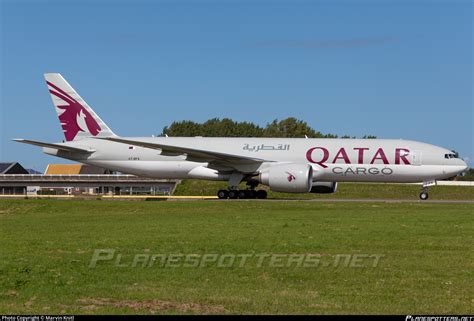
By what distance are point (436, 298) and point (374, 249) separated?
4619 mm

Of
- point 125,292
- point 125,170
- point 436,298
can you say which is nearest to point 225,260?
point 125,292

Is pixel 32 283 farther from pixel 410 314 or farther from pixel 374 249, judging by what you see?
pixel 374 249

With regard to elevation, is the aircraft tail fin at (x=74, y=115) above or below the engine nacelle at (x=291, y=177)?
above

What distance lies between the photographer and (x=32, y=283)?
35.6ft

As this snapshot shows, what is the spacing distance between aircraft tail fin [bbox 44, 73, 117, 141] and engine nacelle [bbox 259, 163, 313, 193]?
12.5 m

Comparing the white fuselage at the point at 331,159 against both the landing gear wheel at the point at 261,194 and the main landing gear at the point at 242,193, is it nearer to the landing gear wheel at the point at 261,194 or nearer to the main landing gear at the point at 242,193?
the main landing gear at the point at 242,193

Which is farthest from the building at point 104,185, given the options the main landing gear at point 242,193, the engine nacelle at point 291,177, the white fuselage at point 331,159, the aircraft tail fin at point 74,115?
the engine nacelle at point 291,177

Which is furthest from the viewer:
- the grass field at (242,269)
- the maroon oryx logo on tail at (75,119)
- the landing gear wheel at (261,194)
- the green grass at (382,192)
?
the green grass at (382,192)

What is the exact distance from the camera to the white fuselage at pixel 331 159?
3666 cm

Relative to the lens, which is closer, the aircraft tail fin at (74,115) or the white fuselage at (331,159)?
the white fuselage at (331,159)

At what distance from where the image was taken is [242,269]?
12.0 meters

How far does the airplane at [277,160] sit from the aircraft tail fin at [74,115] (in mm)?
1269

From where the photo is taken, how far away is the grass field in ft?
31.6

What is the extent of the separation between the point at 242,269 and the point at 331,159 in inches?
995
